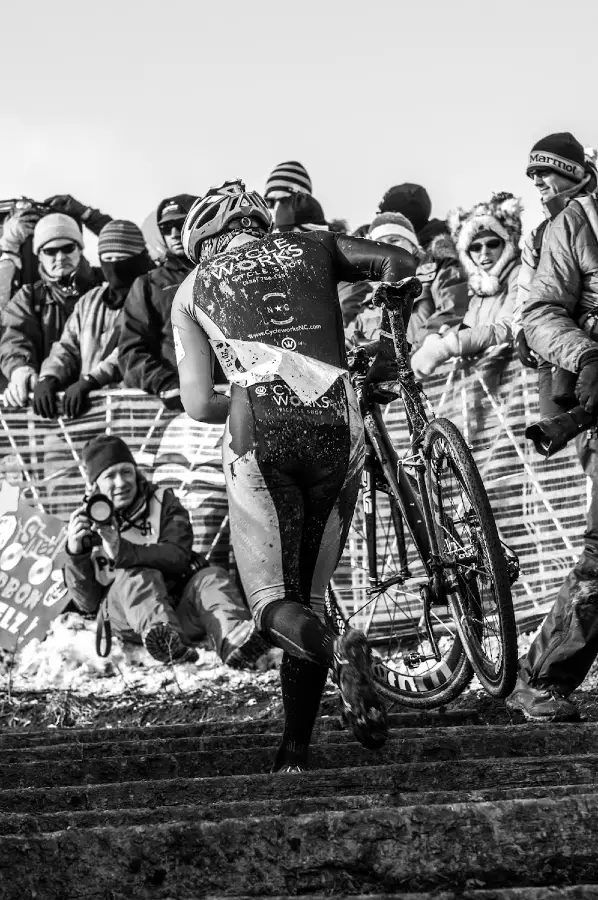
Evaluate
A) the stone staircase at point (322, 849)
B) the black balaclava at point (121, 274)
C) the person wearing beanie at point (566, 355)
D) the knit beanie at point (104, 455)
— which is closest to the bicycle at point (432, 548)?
the person wearing beanie at point (566, 355)

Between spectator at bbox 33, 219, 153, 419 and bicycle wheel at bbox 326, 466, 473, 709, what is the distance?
3.23 meters

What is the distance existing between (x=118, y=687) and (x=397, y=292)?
4506mm

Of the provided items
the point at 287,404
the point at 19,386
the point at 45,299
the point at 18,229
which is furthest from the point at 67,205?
the point at 287,404

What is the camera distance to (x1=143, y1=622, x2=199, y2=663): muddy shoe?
8852 millimetres

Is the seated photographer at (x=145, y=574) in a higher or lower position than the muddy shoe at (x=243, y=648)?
higher

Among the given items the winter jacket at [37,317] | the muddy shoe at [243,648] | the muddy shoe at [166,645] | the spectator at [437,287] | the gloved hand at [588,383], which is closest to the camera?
the gloved hand at [588,383]

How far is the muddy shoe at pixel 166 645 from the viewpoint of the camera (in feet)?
29.0

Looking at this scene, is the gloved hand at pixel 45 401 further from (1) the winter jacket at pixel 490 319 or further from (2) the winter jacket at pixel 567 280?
(2) the winter jacket at pixel 567 280

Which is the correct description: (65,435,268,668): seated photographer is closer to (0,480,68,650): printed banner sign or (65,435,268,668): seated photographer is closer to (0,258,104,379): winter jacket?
(0,480,68,650): printed banner sign

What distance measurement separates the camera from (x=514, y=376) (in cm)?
879

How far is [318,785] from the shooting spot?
13.0 feet

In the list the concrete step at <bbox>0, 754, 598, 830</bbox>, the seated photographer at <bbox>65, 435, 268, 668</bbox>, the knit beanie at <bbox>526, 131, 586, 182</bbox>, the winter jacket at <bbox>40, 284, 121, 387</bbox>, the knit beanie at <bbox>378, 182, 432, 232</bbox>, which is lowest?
the seated photographer at <bbox>65, 435, 268, 668</bbox>

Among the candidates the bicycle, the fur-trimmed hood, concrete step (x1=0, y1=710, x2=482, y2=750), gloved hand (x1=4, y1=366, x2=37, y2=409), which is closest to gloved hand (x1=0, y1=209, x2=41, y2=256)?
gloved hand (x1=4, y1=366, x2=37, y2=409)

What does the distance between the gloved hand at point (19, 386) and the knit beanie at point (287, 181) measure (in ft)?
7.35
